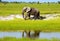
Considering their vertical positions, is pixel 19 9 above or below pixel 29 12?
below

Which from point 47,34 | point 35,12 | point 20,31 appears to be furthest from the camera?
point 35,12

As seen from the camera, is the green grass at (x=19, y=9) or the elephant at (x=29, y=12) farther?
the green grass at (x=19, y=9)

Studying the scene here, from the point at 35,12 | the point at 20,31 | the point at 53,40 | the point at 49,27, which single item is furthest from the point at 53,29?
the point at 35,12

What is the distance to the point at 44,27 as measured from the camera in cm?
2722

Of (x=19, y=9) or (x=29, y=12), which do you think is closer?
(x=29, y=12)

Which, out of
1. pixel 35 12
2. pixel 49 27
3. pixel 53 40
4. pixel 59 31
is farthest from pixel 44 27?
pixel 35 12

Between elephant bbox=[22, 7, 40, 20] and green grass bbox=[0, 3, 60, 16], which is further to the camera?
green grass bbox=[0, 3, 60, 16]

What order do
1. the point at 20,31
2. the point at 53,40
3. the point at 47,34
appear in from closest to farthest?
the point at 53,40, the point at 47,34, the point at 20,31

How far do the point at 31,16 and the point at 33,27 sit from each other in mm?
12248

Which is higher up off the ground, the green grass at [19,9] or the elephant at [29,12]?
the elephant at [29,12]

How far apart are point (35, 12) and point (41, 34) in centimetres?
1520

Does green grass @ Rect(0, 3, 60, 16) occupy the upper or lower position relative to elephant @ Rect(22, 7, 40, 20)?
lower

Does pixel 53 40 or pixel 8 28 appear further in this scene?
pixel 8 28

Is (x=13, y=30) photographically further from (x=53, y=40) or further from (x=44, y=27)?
(x=53, y=40)
